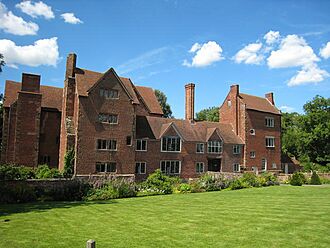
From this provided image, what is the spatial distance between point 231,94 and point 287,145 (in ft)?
75.2

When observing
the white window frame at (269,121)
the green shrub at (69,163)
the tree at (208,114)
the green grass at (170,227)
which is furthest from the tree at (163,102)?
the green grass at (170,227)

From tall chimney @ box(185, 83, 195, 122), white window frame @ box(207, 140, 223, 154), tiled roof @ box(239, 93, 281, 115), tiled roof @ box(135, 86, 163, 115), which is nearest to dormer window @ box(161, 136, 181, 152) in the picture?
white window frame @ box(207, 140, 223, 154)

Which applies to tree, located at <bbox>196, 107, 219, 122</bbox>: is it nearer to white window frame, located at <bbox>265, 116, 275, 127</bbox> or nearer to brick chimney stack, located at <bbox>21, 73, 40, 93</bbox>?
white window frame, located at <bbox>265, 116, 275, 127</bbox>

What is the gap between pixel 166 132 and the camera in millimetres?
42250

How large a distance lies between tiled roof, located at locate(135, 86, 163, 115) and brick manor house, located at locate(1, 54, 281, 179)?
4.7 inches

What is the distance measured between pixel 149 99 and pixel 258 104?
19.4m

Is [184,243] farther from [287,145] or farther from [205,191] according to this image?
Result: [287,145]

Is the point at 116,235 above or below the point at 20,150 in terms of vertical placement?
below

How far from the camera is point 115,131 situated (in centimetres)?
3716

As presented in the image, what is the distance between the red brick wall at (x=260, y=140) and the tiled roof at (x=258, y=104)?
0.75m

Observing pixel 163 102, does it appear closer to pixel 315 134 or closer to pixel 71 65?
pixel 315 134

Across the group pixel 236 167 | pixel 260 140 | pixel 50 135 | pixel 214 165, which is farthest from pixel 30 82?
pixel 260 140

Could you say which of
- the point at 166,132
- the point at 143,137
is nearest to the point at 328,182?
the point at 166,132

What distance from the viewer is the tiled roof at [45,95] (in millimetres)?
41344
